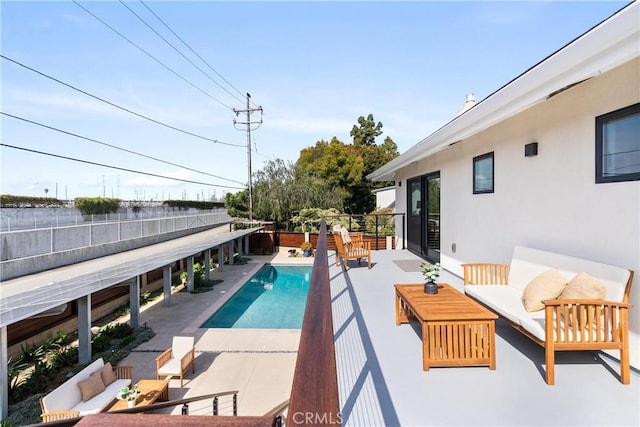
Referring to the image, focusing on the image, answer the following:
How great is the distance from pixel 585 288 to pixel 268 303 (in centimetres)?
1036

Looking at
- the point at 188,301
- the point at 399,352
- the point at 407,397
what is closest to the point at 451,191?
the point at 399,352

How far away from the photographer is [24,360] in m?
7.73

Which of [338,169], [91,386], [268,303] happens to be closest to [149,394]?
[91,386]

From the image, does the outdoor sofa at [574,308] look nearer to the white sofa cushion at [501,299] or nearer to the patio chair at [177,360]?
the white sofa cushion at [501,299]

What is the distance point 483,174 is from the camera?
584 centimetres

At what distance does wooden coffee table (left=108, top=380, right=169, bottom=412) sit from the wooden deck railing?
19.4ft

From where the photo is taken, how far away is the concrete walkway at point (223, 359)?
5934mm

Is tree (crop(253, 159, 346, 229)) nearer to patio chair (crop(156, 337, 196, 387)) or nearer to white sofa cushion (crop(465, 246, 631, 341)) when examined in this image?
patio chair (crop(156, 337, 196, 387))

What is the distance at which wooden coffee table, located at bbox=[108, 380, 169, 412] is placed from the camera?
18.3ft

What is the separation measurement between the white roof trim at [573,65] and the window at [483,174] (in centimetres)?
169

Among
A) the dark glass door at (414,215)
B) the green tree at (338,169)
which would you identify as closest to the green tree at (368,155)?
the green tree at (338,169)

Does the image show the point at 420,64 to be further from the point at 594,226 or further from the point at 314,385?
the point at 314,385

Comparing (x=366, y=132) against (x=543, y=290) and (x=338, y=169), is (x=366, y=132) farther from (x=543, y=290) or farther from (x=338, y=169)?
(x=543, y=290)

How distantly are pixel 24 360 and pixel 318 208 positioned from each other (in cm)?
1631
